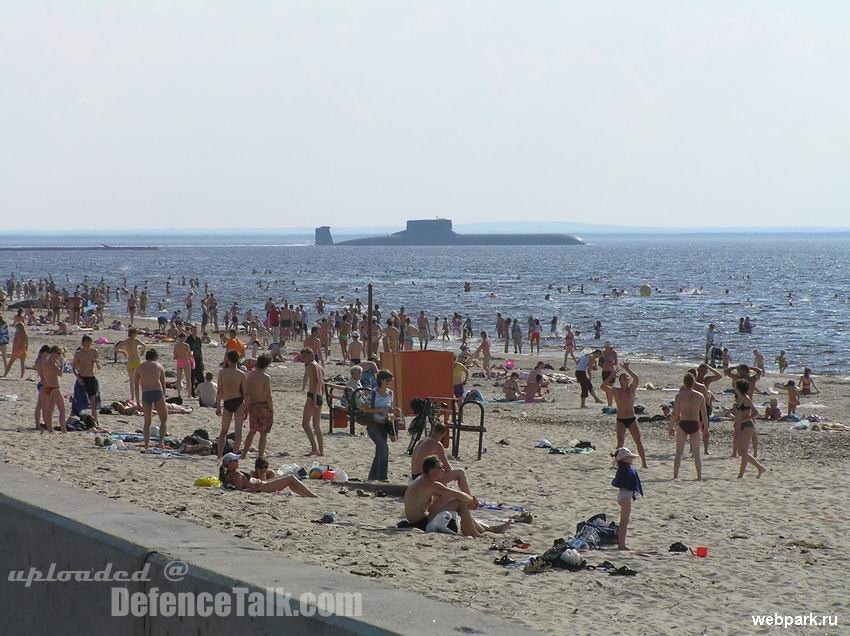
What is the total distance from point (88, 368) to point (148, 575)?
451 inches

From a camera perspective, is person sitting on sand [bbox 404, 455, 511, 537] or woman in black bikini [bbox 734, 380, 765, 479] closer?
person sitting on sand [bbox 404, 455, 511, 537]

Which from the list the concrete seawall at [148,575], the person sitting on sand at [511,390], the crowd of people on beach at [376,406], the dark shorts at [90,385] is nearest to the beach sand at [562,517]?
the crowd of people on beach at [376,406]

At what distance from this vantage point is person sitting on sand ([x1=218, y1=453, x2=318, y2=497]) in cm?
1087

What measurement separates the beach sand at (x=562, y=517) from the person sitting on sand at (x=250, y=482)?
0.29 meters

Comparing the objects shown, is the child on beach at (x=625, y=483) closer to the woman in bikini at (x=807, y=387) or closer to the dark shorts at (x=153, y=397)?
the dark shorts at (x=153, y=397)

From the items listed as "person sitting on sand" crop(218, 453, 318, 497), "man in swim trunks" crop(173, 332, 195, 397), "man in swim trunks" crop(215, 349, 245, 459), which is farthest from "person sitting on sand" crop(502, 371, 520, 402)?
"person sitting on sand" crop(218, 453, 318, 497)

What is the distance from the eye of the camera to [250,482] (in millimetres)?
10930

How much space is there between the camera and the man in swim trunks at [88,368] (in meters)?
15.6

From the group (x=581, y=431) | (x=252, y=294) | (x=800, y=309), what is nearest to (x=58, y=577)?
(x=581, y=431)

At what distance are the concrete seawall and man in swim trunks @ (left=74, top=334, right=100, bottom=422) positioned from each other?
950 centimetres

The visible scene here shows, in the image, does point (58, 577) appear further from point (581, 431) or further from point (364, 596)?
point (581, 431)

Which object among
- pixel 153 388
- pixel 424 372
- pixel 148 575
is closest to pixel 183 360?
pixel 424 372

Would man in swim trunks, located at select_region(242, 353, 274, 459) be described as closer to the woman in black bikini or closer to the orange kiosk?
the orange kiosk

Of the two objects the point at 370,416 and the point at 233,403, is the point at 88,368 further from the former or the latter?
the point at 370,416
